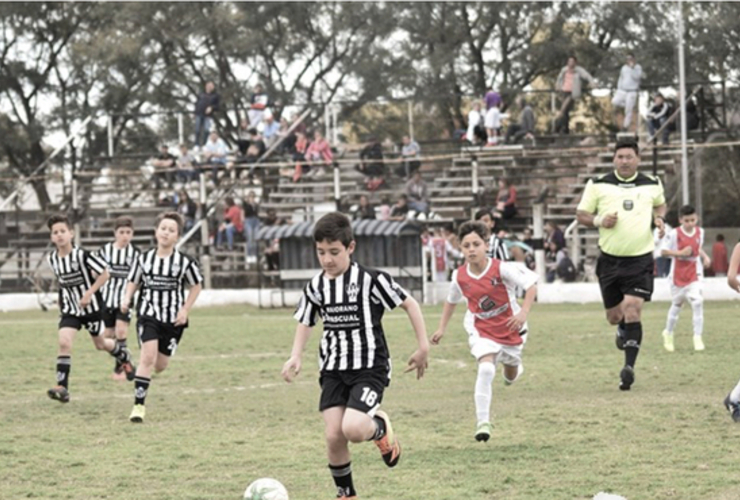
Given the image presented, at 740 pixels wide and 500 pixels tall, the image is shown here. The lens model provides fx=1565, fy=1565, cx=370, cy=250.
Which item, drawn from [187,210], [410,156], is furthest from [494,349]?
[187,210]

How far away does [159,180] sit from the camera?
40.0 metres

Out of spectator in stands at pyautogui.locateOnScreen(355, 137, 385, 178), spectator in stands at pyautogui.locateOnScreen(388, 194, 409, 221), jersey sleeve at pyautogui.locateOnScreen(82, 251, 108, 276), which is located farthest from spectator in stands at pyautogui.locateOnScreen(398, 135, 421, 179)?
jersey sleeve at pyautogui.locateOnScreen(82, 251, 108, 276)

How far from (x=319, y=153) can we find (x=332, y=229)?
29.1m

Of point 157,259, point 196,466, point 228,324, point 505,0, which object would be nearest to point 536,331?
point 228,324

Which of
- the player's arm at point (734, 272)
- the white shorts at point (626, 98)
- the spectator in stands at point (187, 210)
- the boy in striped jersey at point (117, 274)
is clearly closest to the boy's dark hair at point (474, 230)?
the player's arm at point (734, 272)

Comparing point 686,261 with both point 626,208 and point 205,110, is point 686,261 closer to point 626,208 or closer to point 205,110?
point 626,208

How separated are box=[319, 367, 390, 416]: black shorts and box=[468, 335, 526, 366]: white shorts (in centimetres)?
260

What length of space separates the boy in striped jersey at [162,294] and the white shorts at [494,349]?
2892mm

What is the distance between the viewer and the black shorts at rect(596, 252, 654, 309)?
1417cm

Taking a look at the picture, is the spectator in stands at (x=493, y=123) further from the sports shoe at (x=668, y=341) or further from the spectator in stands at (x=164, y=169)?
the sports shoe at (x=668, y=341)

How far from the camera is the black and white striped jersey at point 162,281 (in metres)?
13.6

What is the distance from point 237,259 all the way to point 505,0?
1284cm

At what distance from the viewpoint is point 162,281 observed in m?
13.7

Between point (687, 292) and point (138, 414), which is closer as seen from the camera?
point (138, 414)
